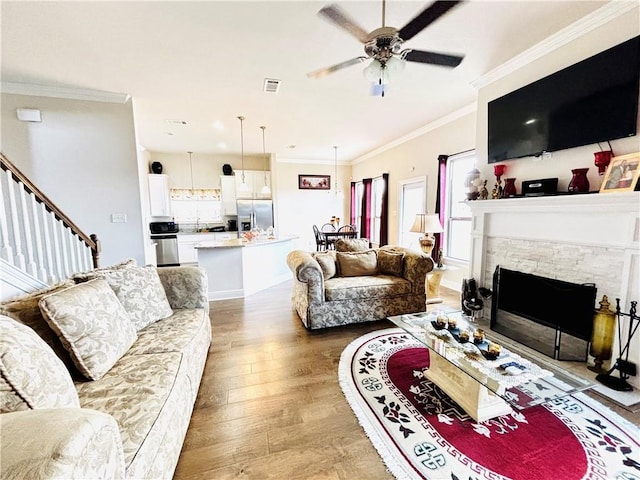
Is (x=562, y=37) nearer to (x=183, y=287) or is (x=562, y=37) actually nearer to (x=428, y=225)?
(x=428, y=225)

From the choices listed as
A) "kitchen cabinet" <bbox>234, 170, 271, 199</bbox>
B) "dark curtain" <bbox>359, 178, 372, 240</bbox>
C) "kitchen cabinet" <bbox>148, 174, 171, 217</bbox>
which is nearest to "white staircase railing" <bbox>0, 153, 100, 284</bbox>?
"kitchen cabinet" <bbox>148, 174, 171, 217</bbox>

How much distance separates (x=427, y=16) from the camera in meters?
1.62

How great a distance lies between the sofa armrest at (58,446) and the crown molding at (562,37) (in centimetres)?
388

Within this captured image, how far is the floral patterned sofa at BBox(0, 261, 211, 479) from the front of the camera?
74 centimetres

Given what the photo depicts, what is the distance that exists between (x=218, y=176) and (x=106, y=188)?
13.0 ft

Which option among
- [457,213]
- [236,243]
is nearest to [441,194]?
[457,213]

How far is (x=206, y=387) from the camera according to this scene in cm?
208

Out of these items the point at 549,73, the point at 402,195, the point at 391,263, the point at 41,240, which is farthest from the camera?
the point at 402,195

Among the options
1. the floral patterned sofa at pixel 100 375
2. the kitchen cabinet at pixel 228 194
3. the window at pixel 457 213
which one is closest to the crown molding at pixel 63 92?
the floral patterned sofa at pixel 100 375

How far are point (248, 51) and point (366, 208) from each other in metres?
5.29

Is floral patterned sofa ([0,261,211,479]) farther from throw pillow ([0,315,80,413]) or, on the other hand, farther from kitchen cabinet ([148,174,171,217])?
kitchen cabinet ([148,174,171,217])

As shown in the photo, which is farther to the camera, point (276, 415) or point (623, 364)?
point (623, 364)

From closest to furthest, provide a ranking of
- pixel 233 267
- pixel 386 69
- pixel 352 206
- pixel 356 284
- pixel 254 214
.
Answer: pixel 386 69, pixel 356 284, pixel 233 267, pixel 254 214, pixel 352 206

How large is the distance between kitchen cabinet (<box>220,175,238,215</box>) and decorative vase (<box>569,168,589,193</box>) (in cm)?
668
